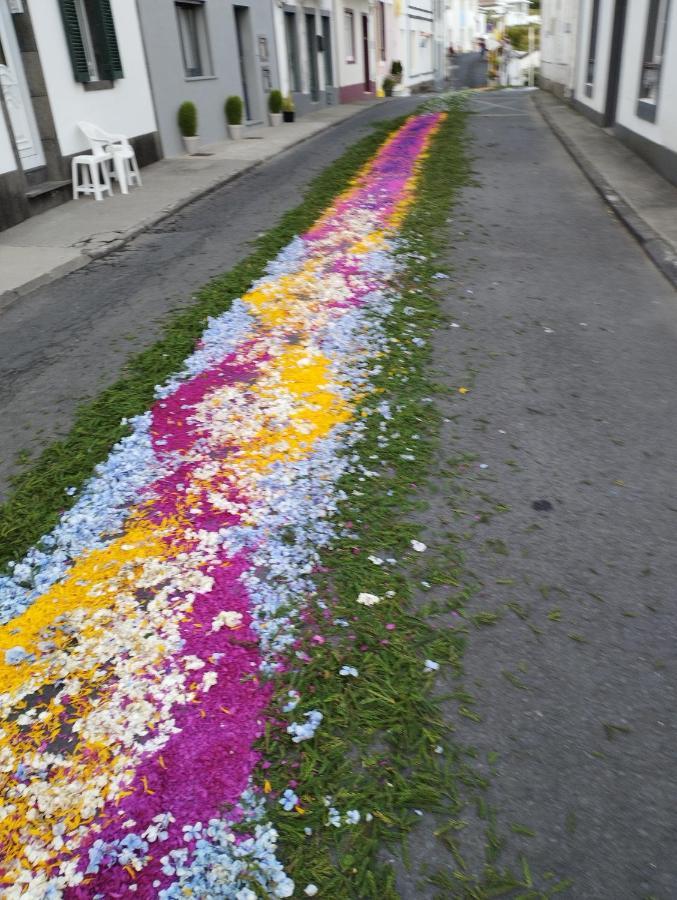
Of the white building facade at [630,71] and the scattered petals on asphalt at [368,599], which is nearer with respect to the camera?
the scattered petals on asphalt at [368,599]

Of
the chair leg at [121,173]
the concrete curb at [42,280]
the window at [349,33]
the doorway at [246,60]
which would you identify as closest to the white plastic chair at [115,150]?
the chair leg at [121,173]

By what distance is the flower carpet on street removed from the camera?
7.24ft

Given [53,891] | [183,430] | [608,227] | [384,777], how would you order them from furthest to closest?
[608,227] < [183,430] < [384,777] < [53,891]

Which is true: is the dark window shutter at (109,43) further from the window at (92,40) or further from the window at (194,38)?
the window at (194,38)

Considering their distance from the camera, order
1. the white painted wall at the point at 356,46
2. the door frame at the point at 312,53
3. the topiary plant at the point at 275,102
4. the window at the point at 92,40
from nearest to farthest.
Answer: the window at the point at 92,40 < the topiary plant at the point at 275,102 < the door frame at the point at 312,53 < the white painted wall at the point at 356,46

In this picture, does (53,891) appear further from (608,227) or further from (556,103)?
(556,103)

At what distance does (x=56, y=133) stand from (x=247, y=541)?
10443mm

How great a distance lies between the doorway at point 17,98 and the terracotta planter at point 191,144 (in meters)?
5.12

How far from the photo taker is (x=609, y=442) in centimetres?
431

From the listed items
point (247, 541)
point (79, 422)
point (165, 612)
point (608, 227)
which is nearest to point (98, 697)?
point (165, 612)

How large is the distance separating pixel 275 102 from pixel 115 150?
9.63m

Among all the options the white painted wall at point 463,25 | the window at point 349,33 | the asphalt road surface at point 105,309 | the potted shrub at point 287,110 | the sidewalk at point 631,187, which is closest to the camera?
the asphalt road surface at point 105,309

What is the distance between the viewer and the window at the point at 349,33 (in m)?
29.0

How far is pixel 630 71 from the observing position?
537 inches
